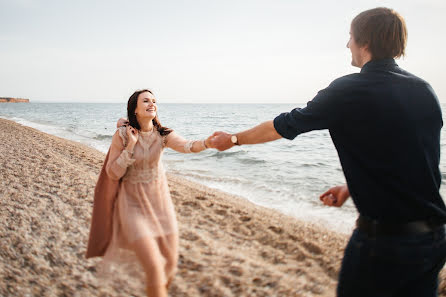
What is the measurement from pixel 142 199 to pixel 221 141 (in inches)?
37.4

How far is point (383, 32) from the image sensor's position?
1654 mm

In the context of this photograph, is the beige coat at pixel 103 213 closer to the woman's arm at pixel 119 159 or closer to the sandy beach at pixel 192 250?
the woman's arm at pixel 119 159

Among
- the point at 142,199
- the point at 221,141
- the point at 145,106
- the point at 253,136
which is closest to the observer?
the point at 253,136

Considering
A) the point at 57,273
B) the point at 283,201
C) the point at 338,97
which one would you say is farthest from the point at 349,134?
the point at 283,201

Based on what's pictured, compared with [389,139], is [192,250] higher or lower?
lower

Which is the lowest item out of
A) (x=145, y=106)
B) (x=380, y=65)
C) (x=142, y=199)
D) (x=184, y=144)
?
(x=142, y=199)

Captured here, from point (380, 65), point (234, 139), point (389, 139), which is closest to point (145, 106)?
point (234, 139)

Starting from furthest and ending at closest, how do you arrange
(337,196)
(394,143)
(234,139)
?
(234,139)
(337,196)
(394,143)

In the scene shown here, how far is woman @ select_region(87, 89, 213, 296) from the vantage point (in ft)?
8.61

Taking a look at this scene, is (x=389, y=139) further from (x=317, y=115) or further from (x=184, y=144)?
(x=184, y=144)

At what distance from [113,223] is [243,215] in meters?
3.39

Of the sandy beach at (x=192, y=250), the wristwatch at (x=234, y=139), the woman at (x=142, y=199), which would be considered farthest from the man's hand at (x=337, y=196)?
the sandy beach at (x=192, y=250)

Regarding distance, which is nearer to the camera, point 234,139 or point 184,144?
point 234,139

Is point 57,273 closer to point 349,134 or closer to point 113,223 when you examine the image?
point 113,223
